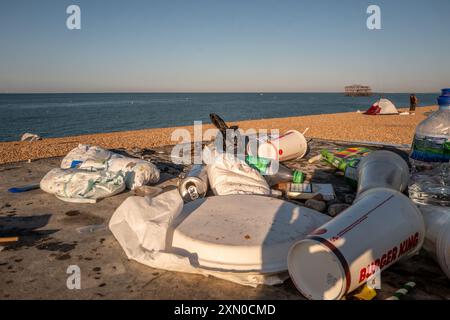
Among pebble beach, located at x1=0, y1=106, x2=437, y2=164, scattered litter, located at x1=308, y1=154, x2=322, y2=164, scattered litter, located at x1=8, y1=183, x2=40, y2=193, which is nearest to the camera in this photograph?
scattered litter, located at x1=8, y1=183, x2=40, y2=193

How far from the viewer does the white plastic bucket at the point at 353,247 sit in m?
1.73

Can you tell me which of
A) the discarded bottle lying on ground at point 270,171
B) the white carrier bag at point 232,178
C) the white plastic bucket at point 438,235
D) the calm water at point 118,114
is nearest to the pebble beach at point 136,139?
the discarded bottle lying on ground at point 270,171

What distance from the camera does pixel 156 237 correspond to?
2393 mm

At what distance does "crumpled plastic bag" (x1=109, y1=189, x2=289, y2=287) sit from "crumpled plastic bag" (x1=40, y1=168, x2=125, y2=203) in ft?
3.81

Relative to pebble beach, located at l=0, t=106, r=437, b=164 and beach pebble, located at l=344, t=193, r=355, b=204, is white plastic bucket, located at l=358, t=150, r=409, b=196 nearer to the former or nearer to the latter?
beach pebble, located at l=344, t=193, r=355, b=204

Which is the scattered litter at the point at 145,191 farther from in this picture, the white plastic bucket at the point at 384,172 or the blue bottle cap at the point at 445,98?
the blue bottle cap at the point at 445,98

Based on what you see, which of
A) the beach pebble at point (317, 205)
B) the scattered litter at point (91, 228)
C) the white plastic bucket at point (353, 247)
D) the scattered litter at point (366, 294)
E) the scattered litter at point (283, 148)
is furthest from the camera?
the scattered litter at point (283, 148)

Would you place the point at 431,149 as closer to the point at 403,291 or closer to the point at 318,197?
the point at 318,197

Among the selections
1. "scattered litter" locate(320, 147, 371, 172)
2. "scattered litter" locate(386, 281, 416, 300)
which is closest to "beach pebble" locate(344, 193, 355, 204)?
"scattered litter" locate(320, 147, 371, 172)

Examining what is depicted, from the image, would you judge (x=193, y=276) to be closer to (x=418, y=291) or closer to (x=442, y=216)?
(x=418, y=291)

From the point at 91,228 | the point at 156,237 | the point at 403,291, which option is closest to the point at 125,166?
the point at 91,228

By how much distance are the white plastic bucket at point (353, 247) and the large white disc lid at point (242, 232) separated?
0.29 metres

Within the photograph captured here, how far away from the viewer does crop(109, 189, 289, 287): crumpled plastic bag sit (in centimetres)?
211
